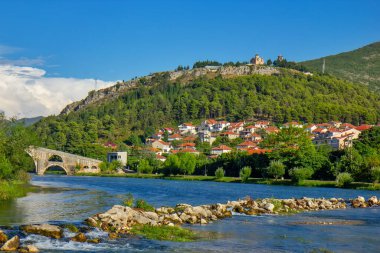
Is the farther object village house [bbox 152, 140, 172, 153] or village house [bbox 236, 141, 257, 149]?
village house [bbox 152, 140, 172, 153]

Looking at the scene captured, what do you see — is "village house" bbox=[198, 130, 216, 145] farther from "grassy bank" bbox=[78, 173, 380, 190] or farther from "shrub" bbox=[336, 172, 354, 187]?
"shrub" bbox=[336, 172, 354, 187]

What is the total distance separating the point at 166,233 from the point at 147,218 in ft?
11.3

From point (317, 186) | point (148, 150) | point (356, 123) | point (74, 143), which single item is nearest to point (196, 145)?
point (148, 150)

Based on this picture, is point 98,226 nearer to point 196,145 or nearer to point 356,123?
point 196,145

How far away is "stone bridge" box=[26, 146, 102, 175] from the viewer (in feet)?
481

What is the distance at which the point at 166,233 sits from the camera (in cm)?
2728

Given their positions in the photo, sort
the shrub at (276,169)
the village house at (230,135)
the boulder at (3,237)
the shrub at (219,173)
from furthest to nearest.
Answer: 1. the village house at (230,135)
2. the shrub at (219,173)
3. the shrub at (276,169)
4. the boulder at (3,237)

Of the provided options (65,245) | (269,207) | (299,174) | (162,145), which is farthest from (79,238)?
(162,145)

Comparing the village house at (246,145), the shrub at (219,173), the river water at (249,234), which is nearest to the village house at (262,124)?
the village house at (246,145)

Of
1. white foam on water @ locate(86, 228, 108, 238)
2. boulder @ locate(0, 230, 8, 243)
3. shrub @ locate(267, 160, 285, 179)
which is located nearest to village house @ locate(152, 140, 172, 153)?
shrub @ locate(267, 160, 285, 179)

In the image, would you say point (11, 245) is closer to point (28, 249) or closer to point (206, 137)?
point (28, 249)

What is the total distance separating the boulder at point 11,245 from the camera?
855 inches

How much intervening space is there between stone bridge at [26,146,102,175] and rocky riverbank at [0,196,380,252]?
11219 centimetres

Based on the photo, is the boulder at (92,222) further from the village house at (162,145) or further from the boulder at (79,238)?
the village house at (162,145)
